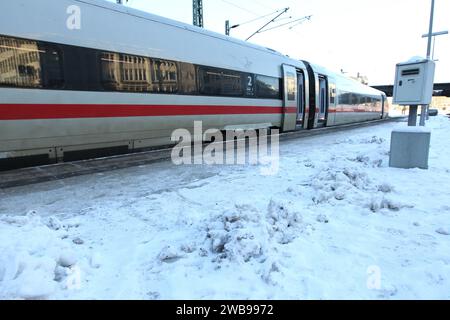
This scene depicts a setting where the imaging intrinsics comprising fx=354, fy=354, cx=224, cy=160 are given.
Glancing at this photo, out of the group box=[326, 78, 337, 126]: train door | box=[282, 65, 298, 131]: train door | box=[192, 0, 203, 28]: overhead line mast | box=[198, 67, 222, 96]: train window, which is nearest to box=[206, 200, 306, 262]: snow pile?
box=[198, 67, 222, 96]: train window

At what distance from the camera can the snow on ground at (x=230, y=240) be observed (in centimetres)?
280

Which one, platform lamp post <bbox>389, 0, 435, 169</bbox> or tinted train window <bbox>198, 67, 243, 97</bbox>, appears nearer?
platform lamp post <bbox>389, 0, 435, 169</bbox>

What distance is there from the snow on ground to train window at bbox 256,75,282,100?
709cm

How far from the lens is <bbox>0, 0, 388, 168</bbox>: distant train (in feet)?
20.3

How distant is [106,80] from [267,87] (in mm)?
6868

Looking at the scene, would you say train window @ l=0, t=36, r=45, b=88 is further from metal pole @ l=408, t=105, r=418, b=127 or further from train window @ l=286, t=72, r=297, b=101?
train window @ l=286, t=72, r=297, b=101

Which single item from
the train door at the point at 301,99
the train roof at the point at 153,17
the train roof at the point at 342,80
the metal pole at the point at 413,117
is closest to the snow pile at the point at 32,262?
the train roof at the point at 153,17

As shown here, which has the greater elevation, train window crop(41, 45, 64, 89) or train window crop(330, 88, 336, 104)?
train window crop(41, 45, 64, 89)

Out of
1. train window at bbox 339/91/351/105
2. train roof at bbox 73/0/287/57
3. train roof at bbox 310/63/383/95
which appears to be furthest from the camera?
train window at bbox 339/91/351/105

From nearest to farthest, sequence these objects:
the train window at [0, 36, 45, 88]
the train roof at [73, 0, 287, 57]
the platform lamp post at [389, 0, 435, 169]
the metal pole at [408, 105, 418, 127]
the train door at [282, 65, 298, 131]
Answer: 1. the train window at [0, 36, 45, 88]
2. the platform lamp post at [389, 0, 435, 169]
3. the train roof at [73, 0, 287, 57]
4. the metal pole at [408, 105, 418, 127]
5. the train door at [282, 65, 298, 131]

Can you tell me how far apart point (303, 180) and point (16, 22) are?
5.63 meters

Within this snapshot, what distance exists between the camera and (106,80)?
7480 millimetres
